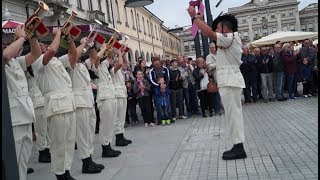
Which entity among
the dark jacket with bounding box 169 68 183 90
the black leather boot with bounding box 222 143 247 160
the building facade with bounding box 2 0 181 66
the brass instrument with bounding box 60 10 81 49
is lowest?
the black leather boot with bounding box 222 143 247 160

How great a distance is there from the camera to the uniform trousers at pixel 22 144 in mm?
4387

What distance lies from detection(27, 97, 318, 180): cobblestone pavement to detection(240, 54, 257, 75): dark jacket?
3.54m

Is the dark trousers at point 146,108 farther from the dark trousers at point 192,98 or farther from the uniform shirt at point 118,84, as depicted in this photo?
the uniform shirt at point 118,84

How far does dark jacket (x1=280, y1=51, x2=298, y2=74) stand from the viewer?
1441 centimetres

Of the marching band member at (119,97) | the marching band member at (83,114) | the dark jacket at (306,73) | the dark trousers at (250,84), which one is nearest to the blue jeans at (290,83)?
the dark jacket at (306,73)

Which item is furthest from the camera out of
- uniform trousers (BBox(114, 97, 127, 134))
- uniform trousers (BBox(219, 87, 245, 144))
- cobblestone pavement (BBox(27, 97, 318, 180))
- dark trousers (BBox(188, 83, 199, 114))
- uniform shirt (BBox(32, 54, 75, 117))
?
dark trousers (BBox(188, 83, 199, 114))

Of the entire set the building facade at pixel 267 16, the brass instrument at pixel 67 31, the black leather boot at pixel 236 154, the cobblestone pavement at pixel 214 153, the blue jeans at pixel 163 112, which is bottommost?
the cobblestone pavement at pixel 214 153

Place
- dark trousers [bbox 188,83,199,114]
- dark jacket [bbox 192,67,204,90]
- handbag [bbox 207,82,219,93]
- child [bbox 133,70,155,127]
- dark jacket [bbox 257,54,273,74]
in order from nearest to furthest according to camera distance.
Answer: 1. child [bbox 133,70,155,127]
2. handbag [bbox 207,82,219,93]
3. dark jacket [bbox 192,67,204,90]
4. dark trousers [bbox 188,83,199,114]
5. dark jacket [bbox 257,54,273,74]

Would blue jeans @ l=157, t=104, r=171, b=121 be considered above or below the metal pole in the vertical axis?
below

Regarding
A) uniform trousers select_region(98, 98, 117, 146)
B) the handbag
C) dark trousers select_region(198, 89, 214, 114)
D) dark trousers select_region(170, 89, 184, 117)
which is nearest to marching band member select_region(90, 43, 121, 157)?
uniform trousers select_region(98, 98, 117, 146)

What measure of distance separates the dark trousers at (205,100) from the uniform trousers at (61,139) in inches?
293

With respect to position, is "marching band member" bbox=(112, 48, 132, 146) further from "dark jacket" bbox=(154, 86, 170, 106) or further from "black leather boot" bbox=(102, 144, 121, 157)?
"dark jacket" bbox=(154, 86, 170, 106)

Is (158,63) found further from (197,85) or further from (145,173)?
(145,173)

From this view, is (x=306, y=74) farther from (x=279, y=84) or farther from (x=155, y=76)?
(x=155, y=76)
